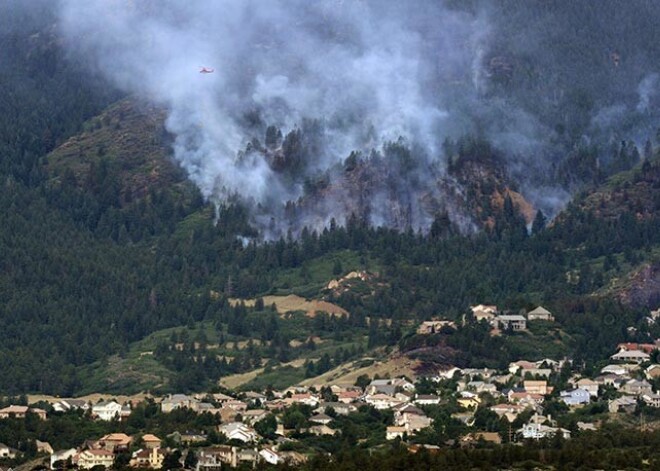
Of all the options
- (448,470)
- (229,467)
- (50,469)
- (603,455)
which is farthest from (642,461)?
(50,469)

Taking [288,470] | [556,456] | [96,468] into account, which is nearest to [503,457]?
[556,456]

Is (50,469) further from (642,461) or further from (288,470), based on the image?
A: (642,461)

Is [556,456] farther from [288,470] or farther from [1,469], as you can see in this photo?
[1,469]

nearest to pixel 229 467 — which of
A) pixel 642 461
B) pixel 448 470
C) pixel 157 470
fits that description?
pixel 157 470

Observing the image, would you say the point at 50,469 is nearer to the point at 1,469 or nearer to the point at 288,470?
the point at 1,469

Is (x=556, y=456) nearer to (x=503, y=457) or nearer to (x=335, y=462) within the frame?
(x=503, y=457)
